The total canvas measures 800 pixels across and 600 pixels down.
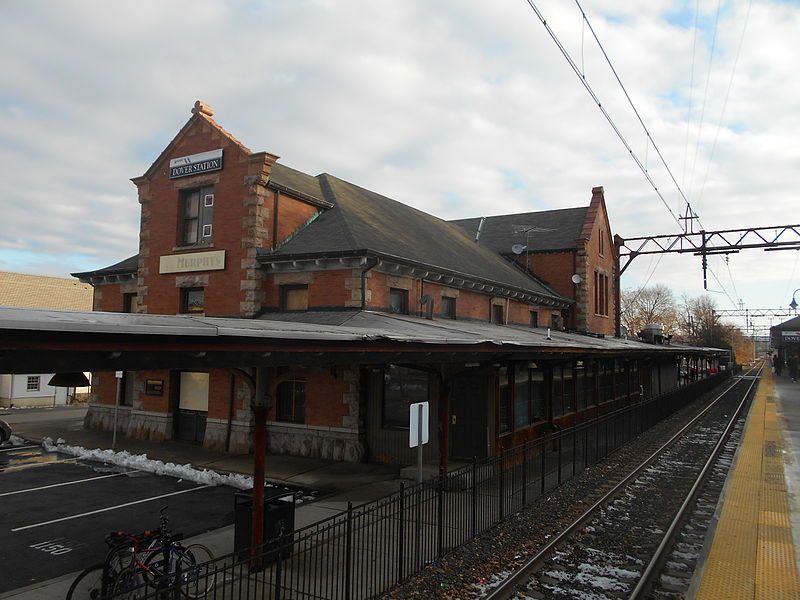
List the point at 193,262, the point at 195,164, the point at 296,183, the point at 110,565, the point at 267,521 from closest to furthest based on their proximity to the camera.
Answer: the point at 110,565
the point at 267,521
the point at 193,262
the point at 195,164
the point at 296,183

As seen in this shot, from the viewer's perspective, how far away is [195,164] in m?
19.8

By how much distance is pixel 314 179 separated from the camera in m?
24.1

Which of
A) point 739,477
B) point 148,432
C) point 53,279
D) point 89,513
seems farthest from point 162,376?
point 53,279

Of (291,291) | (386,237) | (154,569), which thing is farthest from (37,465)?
(386,237)

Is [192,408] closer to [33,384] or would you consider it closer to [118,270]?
[118,270]

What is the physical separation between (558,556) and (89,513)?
912 cm

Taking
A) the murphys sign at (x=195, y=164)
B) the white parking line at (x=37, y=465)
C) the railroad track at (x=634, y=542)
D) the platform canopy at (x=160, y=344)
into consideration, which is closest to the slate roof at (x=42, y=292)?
the murphys sign at (x=195, y=164)

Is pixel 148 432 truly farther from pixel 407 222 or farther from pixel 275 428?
pixel 407 222

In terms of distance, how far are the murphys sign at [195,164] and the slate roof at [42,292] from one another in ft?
65.4

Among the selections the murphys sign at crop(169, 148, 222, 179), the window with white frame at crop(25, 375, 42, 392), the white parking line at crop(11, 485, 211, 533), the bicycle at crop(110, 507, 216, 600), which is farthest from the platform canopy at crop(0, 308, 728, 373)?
the window with white frame at crop(25, 375, 42, 392)

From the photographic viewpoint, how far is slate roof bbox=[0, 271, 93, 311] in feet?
119

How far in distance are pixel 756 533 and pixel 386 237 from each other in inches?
537

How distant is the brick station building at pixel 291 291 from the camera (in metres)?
16.0

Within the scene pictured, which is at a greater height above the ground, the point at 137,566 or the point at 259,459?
the point at 259,459
